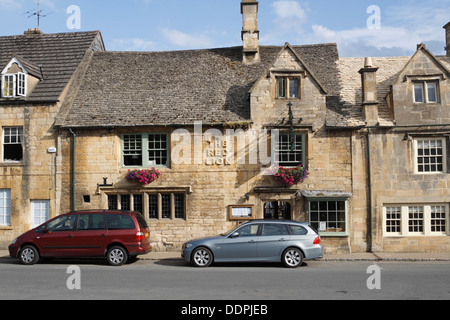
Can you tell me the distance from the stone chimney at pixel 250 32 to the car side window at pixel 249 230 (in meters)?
10.6

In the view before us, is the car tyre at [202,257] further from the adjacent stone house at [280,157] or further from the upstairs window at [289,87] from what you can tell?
the upstairs window at [289,87]

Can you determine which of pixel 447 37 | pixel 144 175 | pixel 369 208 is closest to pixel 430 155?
pixel 369 208

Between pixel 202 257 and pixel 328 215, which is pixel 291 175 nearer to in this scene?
pixel 328 215

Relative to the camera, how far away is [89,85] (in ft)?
73.0

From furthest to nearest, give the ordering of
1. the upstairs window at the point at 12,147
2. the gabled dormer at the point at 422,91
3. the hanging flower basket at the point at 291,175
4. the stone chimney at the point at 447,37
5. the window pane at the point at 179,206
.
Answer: the stone chimney at the point at 447,37 < the upstairs window at the point at 12,147 < the window pane at the point at 179,206 < the gabled dormer at the point at 422,91 < the hanging flower basket at the point at 291,175

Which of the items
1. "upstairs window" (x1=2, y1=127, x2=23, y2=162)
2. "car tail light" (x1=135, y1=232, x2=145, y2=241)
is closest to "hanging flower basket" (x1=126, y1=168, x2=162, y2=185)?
"car tail light" (x1=135, y1=232, x2=145, y2=241)

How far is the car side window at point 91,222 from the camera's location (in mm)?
16031

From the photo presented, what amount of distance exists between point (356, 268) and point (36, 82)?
16622mm

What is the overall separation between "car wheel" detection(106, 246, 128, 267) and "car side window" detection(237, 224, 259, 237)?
4.14m

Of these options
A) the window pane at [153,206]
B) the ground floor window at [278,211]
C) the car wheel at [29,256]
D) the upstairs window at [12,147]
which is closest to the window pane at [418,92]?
the ground floor window at [278,211]

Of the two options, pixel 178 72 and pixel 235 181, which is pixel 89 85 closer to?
pixel 178 72

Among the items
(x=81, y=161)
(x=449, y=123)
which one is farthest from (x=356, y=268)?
(x=81, y=161)

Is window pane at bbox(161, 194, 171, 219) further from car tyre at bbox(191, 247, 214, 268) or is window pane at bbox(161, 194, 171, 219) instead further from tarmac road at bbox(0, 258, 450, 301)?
car tyre at bbox(191, 247, 214, 268)
